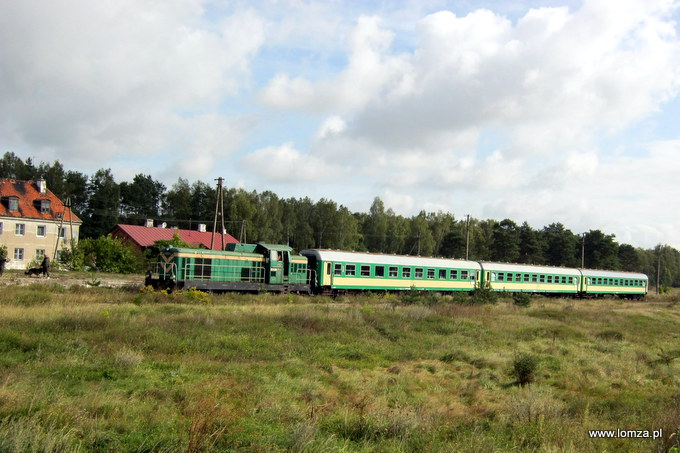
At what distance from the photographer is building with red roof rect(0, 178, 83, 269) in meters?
52.6

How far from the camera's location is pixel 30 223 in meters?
54.1

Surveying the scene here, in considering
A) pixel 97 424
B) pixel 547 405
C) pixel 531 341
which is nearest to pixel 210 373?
pixel 97 424

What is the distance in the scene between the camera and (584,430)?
8961 millimetres

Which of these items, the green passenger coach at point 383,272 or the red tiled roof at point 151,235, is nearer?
the green passenger coach at point 383,272

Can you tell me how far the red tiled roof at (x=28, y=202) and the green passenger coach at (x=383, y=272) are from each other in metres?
34.0

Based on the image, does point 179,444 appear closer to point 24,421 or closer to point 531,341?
point 24,421

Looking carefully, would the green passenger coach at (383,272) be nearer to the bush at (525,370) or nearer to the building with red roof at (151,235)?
the bush at (525,370)

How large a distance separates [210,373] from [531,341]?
1406cm

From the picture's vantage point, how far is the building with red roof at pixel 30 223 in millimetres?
52562

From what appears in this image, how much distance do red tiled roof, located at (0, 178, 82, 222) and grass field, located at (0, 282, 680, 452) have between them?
115 ft

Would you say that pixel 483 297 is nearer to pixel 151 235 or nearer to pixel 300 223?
pixel 151 235

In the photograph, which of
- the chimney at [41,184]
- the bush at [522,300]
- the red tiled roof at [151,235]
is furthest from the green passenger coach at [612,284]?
the chimney at [41,184]

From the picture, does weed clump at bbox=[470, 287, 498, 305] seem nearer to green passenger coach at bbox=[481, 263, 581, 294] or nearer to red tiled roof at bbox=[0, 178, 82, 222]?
green passenger coach at bbox=[481, 263, 581, 294]

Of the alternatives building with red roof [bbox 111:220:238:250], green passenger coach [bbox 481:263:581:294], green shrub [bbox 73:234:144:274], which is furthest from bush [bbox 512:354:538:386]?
building with red roof [bbox 111:220:238:250]
